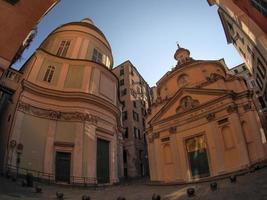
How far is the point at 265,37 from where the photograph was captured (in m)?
11.7

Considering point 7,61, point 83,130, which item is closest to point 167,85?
point 83,130

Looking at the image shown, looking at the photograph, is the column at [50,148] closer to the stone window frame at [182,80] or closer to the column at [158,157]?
the column at [158,157]

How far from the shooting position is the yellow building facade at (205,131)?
19.6 metres

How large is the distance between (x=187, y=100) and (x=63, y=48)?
15340 millimetres

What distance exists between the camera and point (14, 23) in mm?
5895

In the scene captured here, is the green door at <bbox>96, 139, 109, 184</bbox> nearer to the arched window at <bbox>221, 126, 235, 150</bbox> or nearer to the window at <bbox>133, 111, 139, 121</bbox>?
the arched window at <bbox>221, 126, 235, 150</bbox>

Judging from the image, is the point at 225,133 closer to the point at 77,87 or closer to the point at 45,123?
the point at 77,87

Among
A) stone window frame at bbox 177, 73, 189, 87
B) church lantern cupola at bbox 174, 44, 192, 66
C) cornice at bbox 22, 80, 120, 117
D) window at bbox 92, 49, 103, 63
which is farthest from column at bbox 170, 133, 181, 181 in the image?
church lantern cupola at bbox 174, 44, 192, 66

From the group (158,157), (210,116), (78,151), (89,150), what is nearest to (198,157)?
(210,116)

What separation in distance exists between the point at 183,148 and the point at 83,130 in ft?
36.3

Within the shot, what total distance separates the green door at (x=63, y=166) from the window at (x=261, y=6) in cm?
1626

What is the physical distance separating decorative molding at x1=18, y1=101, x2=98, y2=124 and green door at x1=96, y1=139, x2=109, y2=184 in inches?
94.5

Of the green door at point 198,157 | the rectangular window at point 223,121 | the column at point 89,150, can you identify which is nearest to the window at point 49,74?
the column at point 89,150

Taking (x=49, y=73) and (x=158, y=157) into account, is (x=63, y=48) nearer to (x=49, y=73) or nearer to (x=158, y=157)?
(x=49, y=73)
